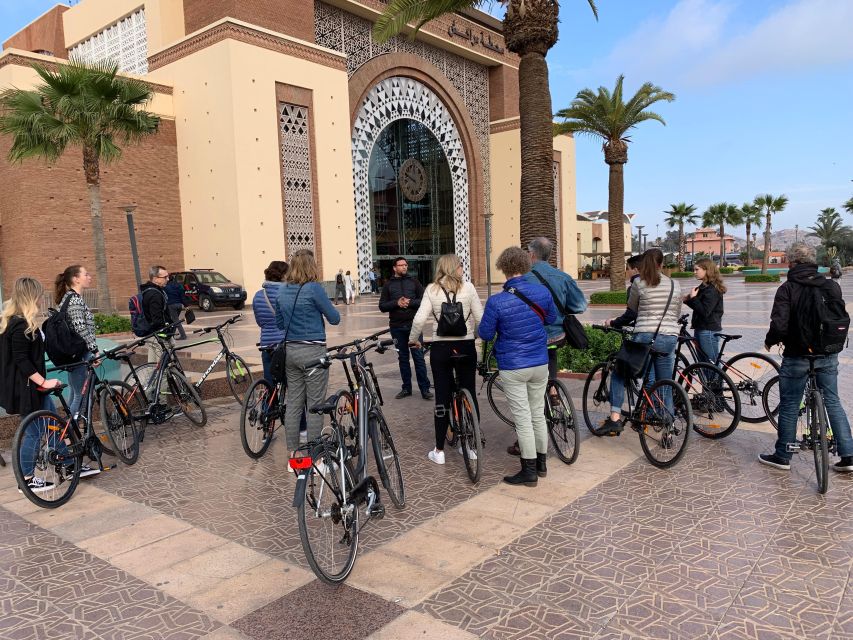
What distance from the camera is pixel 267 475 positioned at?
5.33 meters

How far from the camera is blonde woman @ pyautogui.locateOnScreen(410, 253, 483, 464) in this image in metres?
5.16

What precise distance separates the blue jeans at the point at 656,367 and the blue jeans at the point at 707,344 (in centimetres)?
96

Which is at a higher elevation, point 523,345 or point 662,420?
point 523,345

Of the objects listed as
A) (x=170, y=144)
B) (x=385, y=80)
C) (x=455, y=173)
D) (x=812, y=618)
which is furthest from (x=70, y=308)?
(x=455, y=173)

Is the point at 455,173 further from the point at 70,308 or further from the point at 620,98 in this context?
the point at 70,308

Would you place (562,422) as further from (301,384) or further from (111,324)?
(111,324)

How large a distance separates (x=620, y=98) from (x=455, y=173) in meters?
17.5

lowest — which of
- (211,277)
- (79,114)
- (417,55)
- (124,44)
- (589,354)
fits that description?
(589,354)

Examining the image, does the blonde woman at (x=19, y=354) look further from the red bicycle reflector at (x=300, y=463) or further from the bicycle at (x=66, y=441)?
the red bicycle reflector at (x=300, y=463)

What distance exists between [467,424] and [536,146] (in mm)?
7045

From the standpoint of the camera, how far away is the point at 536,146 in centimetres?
1067

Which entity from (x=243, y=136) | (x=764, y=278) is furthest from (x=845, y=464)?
(x=764, y=278)

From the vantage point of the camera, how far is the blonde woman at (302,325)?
16.5ft

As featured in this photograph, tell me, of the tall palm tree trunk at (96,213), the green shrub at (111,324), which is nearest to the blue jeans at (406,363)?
the green shrub at (111,324)
